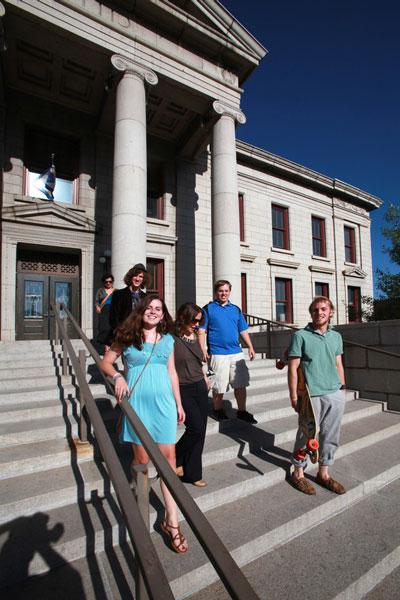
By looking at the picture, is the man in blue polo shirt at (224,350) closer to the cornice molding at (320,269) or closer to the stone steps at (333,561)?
the stone steps at (333,561)

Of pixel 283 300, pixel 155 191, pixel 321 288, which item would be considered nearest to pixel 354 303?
pixel 321 288

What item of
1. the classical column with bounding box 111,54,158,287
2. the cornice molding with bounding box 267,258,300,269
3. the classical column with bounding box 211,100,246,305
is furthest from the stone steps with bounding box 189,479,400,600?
the cornice molding with bounding box 267,258,300,269

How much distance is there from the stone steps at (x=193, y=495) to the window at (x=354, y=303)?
48.0 feet

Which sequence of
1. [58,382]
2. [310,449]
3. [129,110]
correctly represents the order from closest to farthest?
1. [310,449]
2. [58,382]
3. [129,110]

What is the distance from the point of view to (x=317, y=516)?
294cm

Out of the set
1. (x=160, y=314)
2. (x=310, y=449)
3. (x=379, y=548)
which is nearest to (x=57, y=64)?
(x=160, y=314)

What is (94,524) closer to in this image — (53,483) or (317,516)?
(53,483)

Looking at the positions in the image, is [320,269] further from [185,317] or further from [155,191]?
[185,317]

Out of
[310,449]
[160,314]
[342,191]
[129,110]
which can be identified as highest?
[342,191]

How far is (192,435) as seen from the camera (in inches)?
120

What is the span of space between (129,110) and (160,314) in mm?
7987

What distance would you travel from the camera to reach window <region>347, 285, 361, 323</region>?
59.7ft

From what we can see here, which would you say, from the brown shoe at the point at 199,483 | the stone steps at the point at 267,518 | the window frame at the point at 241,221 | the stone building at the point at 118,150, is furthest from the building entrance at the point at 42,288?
the stone steps at the point at 267,518

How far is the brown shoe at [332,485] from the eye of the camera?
3.21m
